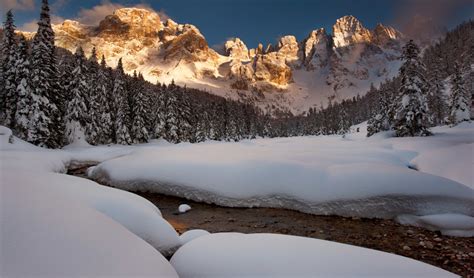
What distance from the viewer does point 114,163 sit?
18.3 metres

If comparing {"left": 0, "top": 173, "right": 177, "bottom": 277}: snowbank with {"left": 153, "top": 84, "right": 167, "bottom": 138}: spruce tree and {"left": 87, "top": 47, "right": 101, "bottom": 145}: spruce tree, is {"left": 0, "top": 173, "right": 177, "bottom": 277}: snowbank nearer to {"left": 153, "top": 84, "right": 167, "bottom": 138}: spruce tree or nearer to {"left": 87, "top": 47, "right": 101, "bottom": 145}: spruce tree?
{"left": 87, "top": 47, "right": 101, "bottom": 145}: spruce tree

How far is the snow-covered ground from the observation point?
3.47 metres

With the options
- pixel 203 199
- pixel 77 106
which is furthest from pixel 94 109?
pixel 203 199

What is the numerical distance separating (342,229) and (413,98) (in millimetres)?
29645

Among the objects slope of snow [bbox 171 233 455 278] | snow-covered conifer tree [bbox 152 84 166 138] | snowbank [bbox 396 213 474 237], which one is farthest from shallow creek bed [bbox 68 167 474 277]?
snow-covered conifer tree [bbox 152 84 166 138]

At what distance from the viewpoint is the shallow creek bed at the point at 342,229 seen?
7633 millimetres

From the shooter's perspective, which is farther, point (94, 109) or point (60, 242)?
point (94, 109)

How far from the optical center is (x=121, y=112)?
45.2 m

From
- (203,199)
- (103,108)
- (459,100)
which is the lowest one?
(203,199)

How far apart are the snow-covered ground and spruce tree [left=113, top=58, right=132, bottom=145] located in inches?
1027

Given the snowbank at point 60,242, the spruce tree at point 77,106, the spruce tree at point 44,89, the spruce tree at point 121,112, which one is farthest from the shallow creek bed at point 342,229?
the spruce tree at point 121,112

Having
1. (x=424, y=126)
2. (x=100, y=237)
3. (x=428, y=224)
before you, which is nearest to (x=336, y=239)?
(x=428, y=224)

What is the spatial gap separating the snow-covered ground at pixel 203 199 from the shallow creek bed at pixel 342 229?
56cm

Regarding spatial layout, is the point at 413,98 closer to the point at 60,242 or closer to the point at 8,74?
the point at 60,242
